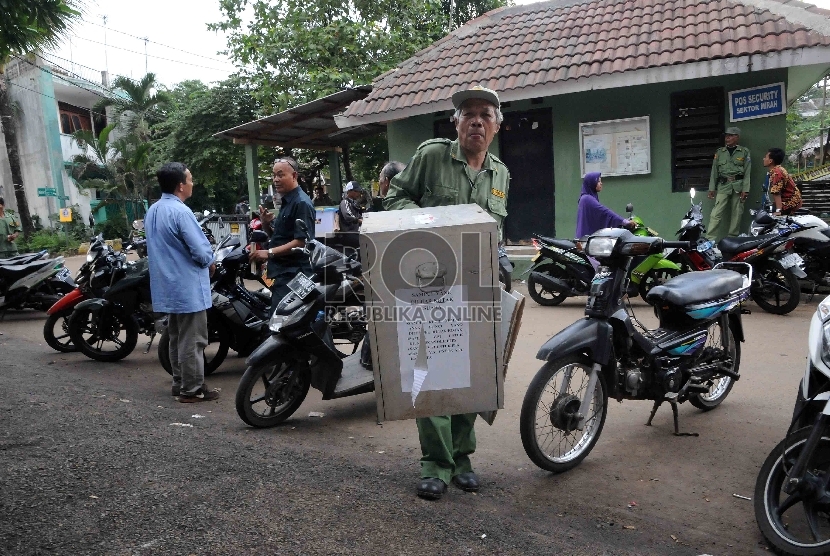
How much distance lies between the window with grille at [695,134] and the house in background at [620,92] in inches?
0.6

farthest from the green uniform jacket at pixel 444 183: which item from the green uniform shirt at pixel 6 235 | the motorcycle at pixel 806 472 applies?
the green uniform shirt at pixel 6 235

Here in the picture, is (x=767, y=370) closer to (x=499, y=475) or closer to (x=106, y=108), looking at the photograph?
(x=499, y=475)

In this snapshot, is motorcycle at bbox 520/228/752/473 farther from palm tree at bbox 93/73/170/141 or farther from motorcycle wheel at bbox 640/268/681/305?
palm tree at bbox 93/73/170/141

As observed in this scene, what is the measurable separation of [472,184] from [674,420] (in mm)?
1936

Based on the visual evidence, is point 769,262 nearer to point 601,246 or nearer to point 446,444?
point 601,246

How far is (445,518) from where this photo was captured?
274 centimetres

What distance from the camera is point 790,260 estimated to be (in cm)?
673

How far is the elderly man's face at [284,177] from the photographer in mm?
4855

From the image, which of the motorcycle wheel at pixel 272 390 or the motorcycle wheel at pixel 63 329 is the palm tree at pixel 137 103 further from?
the motorcycle wheel at pixel 272 390

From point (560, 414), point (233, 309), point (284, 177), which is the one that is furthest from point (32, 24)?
point (560, 414)

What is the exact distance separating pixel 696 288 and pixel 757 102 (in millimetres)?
6299

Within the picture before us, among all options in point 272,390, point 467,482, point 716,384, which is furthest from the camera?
point 716,384

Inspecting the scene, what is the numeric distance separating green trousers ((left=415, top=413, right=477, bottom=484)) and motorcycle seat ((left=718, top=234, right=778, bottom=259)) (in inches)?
203

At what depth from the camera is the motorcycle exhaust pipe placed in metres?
7.97
